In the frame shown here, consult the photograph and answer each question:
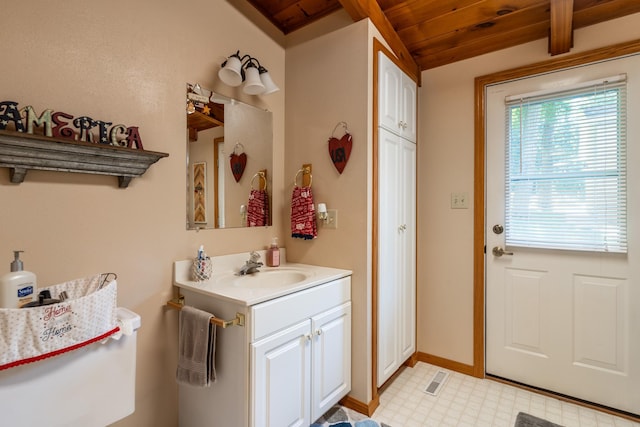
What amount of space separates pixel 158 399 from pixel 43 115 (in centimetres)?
135

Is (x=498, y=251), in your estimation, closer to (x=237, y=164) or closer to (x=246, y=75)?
(x=237, y=164)

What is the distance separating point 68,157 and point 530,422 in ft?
8.60

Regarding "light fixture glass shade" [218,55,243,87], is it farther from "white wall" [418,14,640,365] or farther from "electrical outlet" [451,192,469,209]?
"electrical outlet" [451,192,469,209]

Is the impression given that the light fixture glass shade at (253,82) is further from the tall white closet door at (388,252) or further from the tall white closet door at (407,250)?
the tall white closet door at (407,250)

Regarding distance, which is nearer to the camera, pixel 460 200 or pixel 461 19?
pixel 461 19

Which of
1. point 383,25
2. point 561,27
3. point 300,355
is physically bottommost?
point 300,355

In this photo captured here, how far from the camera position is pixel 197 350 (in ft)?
4.47

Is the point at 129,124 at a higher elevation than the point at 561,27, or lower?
lower

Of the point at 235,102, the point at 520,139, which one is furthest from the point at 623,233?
the point at 235,102

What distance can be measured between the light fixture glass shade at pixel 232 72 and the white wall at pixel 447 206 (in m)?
1.45

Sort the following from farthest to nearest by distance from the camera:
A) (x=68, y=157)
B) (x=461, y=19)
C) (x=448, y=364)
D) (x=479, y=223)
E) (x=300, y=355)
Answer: (x=448, y=364)
(x=479, y=223)
(x=461, y=19)
(x=300, y=355)
(x=68, y=157)

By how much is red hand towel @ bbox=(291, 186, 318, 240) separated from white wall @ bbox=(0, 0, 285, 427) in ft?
1.41

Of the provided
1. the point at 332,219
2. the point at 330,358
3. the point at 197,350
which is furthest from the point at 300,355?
the point at 332,219

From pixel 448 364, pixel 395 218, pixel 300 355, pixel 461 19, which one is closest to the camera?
pixel 300 355
